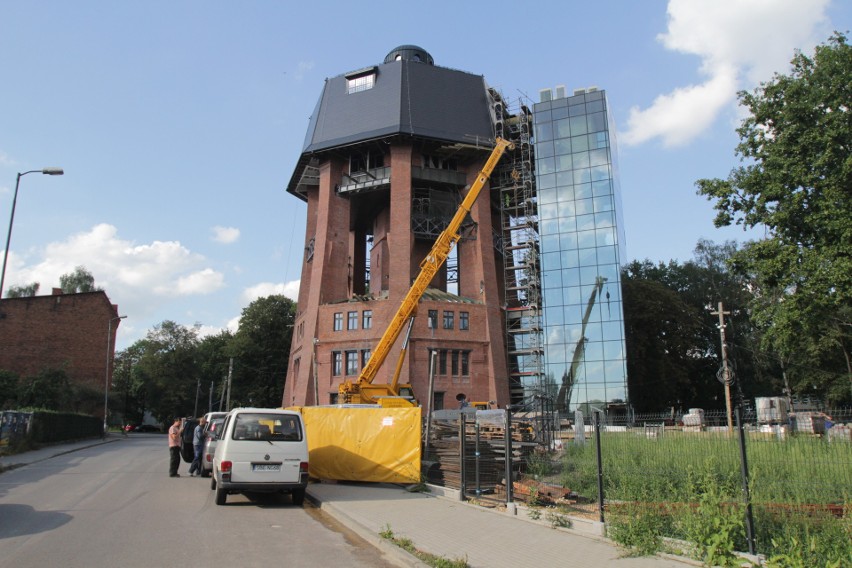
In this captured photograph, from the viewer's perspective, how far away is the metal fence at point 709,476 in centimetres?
756

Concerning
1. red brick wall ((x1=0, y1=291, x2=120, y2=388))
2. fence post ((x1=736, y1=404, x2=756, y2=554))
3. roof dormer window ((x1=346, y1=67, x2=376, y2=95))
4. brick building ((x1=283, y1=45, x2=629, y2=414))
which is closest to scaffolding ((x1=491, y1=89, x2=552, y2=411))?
brick building ((x1=283, y1=45, x2=629, y2=414))

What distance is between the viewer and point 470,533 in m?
9.48

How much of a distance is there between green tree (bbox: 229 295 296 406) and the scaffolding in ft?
103

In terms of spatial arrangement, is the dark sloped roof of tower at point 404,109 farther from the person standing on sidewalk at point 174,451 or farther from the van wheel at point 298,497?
the van wheel at point 298,497

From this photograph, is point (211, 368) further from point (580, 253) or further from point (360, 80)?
point (580, 253)

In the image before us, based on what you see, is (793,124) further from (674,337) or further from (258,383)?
(258,383)

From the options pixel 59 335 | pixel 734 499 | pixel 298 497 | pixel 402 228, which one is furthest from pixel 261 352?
pixel 734 499

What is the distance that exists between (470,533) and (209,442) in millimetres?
10640

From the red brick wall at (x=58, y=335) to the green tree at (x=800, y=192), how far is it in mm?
46767

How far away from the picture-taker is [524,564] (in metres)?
7.50

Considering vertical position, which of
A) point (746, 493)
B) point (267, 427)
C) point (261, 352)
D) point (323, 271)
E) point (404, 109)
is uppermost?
point (404, 109)

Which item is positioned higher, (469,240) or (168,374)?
(469,240)

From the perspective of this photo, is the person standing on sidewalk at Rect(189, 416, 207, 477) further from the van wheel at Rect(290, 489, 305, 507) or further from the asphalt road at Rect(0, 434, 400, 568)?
the van wheel at Rect(290, 489, 305, 507)

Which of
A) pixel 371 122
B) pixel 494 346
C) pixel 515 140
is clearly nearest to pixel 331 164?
pixel 371 122
